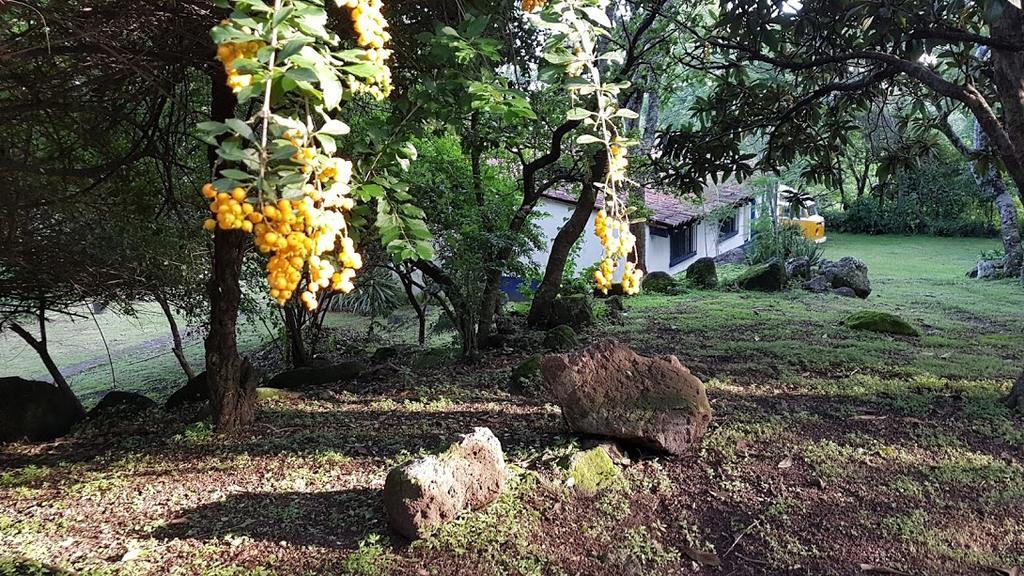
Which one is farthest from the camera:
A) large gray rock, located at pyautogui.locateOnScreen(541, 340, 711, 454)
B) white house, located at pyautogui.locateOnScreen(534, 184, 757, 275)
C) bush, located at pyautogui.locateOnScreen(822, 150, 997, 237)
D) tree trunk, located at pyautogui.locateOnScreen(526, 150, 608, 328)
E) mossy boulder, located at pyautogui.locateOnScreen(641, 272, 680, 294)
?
bush, located at pyautogui.locateOnScreen(822, 150, 997, 237)

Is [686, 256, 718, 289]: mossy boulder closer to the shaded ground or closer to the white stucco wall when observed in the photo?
the white stucco wall

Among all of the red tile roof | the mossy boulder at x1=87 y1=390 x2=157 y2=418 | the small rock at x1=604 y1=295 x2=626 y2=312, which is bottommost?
the mossy boulder at x1=87 y1=390 x2=157 y2=418

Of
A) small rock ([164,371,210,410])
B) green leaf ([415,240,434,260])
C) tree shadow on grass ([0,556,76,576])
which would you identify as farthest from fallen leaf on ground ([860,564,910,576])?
small rock ([164,371,210,410])

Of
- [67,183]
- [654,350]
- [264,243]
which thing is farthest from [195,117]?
[654,350]

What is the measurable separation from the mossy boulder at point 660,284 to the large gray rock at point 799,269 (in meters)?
2.05

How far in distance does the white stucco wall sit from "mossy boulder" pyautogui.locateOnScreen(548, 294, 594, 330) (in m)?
3.43

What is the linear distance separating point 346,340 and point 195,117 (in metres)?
4.42

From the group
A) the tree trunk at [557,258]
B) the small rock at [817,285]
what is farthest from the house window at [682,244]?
the tree trunk at [557,258]

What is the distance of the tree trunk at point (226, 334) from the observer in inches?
129

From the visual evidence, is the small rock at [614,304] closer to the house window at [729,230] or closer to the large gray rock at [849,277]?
the large gray rock at [849,277]

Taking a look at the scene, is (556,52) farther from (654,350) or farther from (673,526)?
(654,350)

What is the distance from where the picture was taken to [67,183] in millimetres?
3996

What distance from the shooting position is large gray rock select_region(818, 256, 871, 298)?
33.3 ft

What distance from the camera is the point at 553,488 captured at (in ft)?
9.34
